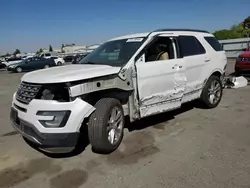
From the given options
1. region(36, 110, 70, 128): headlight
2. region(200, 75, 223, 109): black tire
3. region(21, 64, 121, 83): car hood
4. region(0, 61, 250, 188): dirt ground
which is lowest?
region(0, 61, 250, 188): dirt ground

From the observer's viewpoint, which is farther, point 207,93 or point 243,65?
point 243,65

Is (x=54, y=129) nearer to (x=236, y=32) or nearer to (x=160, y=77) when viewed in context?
(x=160, y=77)

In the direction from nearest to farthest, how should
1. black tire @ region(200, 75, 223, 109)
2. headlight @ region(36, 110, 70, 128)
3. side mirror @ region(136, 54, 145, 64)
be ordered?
1. headlight @ region(36, 110, 70, 128)
2. side mirror @ region(136, 54, 145, 64)
3. black tire @ region(200, 75, 223, 109)

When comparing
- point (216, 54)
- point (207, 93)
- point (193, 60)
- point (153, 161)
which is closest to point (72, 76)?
point (153, 161)

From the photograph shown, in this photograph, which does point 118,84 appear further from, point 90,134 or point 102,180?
point 102,180

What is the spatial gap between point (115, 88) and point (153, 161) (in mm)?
1286

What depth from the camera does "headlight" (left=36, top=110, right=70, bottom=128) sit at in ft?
11.2

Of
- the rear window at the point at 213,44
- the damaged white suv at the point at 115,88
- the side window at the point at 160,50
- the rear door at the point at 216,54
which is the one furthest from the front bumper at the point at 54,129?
the rear window at the point at 213,44

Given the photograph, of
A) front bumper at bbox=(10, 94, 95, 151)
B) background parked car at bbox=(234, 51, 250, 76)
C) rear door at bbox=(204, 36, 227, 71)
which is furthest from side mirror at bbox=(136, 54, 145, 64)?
background parked car at bbox=(234, 51, 250, 76)

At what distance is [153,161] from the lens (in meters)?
3.66

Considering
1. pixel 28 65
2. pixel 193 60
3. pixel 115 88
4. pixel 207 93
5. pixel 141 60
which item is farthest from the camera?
pixel 28 65

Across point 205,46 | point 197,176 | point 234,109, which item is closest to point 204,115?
point 234,109

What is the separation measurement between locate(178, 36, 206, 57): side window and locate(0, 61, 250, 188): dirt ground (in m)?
1.53

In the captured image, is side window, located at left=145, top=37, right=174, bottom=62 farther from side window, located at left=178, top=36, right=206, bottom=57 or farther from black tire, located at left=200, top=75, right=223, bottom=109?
black tire, located at left=200, top=75, right=223, bottom=109
